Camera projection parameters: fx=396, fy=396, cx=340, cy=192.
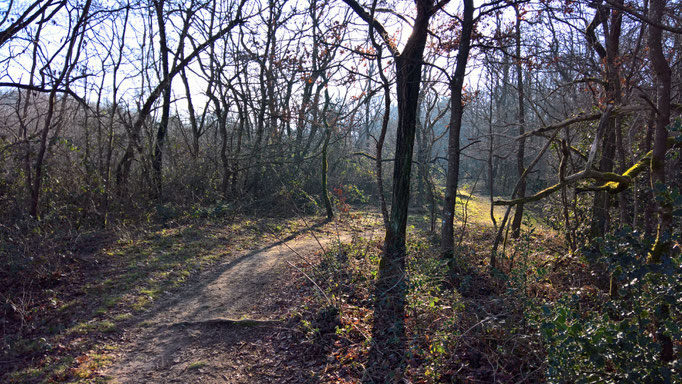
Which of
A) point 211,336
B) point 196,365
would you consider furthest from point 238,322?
point 196,365

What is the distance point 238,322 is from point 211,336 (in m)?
0.41

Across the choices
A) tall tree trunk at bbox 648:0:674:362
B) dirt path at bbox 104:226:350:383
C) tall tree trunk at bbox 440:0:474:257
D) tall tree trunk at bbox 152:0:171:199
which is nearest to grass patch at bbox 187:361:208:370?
dirt path at bbox 104:226:350:383

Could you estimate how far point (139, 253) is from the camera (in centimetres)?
766

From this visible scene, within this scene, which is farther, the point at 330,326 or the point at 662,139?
the point at 330,326

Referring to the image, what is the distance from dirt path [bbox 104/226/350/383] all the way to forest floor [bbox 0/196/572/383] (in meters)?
0.01

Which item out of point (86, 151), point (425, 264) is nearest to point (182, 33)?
point (86, 151)

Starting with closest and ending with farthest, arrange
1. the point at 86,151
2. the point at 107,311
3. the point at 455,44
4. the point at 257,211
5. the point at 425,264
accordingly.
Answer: the point at 107,311 < the point at 425,264 < the point at 455,44 < the point at 86,151 < the point at 257,211

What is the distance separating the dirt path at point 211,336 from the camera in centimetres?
427

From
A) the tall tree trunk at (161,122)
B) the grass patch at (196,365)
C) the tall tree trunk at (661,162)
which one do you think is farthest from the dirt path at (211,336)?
the tall tree trunk at (161,122)

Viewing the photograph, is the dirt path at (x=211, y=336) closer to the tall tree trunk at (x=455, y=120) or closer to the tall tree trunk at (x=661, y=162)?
the tall tree trunk at (x=455, y=120)

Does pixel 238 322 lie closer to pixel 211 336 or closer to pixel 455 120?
pixel 211 336

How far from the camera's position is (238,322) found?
530cm

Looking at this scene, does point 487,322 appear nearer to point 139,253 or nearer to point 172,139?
point 139,253

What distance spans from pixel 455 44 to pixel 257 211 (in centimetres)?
841
